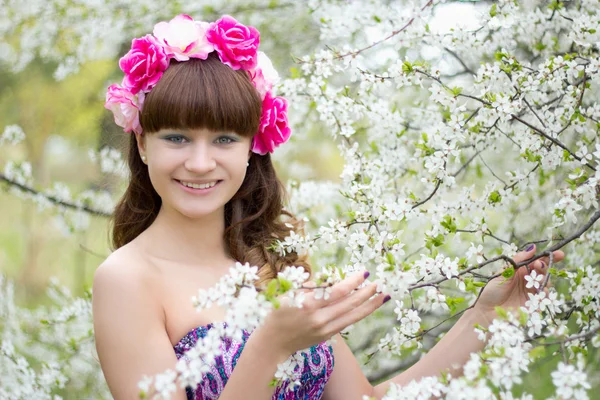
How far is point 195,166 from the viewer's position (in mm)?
1749

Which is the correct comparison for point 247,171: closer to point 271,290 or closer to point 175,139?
point 175,139

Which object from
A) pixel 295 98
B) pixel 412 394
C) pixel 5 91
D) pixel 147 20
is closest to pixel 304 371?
pixel 412 394

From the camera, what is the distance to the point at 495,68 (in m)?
1.94

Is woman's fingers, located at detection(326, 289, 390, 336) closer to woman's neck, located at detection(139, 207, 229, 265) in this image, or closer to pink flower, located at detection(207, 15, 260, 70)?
woman's neck, located at detection(139, 207, 229, 265)

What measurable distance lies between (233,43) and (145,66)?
0.77 feet

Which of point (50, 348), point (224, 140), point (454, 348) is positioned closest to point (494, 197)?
point (454, 348)

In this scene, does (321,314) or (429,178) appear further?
(429,178)

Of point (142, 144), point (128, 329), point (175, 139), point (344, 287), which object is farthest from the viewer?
point (142, 144)

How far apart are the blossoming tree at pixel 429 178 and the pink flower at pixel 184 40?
0.48 metres

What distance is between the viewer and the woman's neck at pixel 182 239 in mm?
1901

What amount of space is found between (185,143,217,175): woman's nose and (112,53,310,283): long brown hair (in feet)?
0.18

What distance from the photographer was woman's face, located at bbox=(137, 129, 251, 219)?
1773 millimetres

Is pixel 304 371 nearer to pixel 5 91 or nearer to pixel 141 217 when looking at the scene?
pixel 141 217

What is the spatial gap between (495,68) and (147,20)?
254 cm
